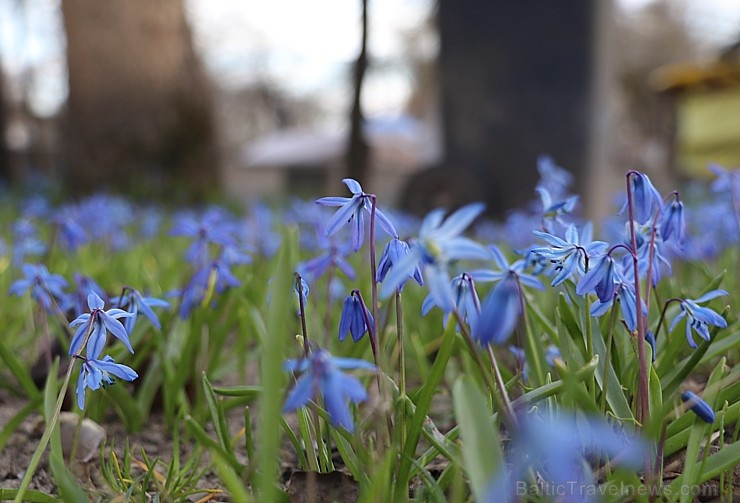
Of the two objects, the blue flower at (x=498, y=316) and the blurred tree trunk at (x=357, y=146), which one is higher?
the blue flower at (x=498, y=316)

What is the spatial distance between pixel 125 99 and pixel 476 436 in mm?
7202

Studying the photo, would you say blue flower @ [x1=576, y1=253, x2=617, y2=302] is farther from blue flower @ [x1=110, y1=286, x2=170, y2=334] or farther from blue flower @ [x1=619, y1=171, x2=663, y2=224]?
blue flower @ [x1=110, y1=286, x2=170, y2=334]

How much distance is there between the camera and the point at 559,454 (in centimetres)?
65

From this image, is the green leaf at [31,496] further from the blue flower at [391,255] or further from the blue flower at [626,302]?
the blue flower at [626,302]

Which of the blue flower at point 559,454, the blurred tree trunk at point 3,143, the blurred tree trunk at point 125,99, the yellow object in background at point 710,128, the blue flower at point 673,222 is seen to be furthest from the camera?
the yellow object in background at point 710,128

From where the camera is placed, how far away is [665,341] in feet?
4.51

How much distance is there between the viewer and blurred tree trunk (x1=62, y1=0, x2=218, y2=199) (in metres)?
7.10

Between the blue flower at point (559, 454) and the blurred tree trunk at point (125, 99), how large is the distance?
21.3 feet

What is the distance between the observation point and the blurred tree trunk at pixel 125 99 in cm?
710

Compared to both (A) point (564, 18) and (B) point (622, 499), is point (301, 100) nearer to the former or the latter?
(A) point (564, 18)

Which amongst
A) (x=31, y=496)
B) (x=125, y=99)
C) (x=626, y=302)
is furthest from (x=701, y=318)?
(x=125, y=99)

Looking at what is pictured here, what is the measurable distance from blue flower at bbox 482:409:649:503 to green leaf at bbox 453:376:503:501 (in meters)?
0.01

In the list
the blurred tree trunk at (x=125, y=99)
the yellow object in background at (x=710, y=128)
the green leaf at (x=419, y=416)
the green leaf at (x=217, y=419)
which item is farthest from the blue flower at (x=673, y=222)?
the yellow object in background at (x=710, y=128)

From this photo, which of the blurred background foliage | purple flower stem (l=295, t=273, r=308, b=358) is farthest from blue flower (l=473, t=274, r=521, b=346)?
the blurred background foliage
